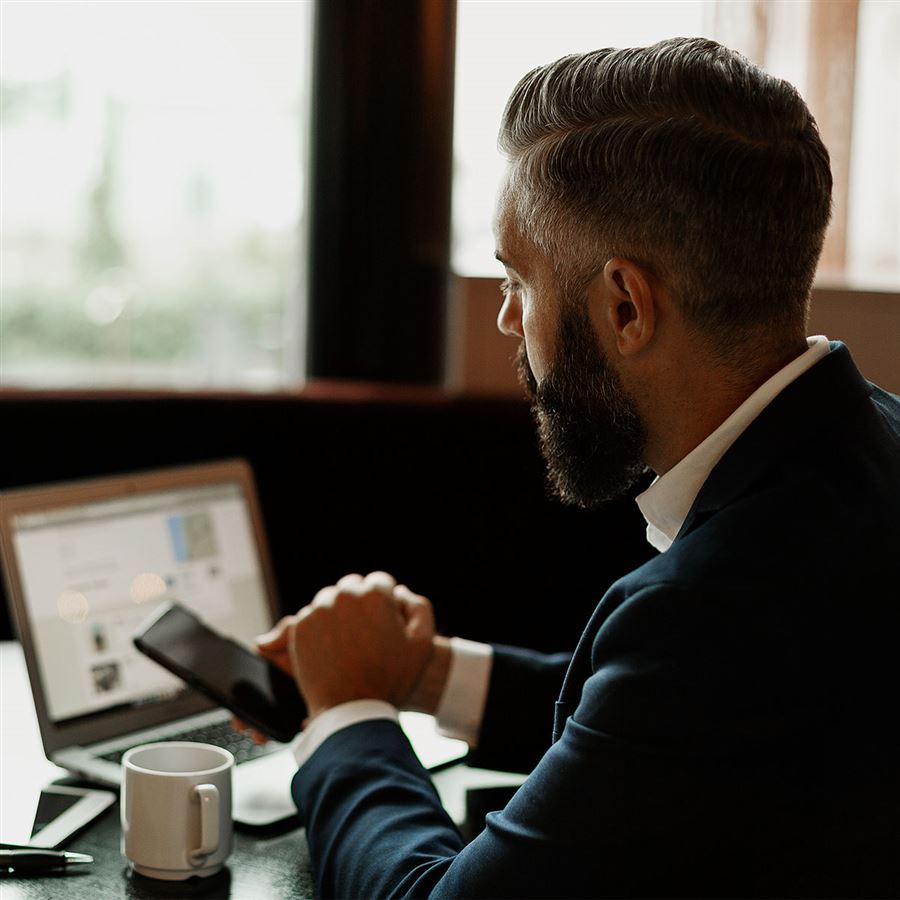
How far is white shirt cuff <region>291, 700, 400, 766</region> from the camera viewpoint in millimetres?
992

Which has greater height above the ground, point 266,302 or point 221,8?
point 221,8

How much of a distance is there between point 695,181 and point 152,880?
2.19 feet

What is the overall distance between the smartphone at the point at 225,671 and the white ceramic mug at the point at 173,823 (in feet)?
0.62

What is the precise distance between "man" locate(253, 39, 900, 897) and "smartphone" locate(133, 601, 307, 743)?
1.6 inches

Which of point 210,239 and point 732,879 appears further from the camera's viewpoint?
point 210,239

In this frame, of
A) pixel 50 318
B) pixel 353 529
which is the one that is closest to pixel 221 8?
pixel 50 318

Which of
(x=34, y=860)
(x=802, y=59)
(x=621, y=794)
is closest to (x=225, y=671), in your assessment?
(x=34, y=860)

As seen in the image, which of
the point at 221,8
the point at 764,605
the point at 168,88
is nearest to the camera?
the point at 764,605

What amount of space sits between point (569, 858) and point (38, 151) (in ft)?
14.2

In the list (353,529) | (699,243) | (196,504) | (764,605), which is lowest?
(353,529)

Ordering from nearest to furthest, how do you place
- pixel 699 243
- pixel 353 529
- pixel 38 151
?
pixel 699 243 < pixel 353 529 < pixel 38 151

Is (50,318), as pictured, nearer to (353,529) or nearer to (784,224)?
(353,529)

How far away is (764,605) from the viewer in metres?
0.71

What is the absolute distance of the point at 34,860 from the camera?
3.00ft
